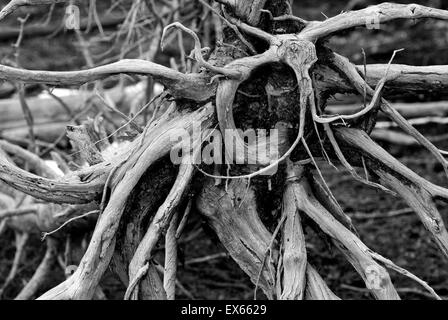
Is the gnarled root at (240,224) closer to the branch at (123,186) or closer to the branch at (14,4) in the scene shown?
the branch at (123,186)

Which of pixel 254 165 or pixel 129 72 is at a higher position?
pixel 129 72

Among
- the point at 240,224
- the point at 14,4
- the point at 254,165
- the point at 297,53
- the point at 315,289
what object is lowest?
the point at 315,289

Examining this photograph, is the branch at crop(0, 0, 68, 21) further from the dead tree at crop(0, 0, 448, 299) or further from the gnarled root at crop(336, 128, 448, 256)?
the gnarled root at crop(336, 128, 448, 256)

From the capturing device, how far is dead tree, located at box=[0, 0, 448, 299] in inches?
70.2

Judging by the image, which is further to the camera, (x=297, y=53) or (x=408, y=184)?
(x=408, y=184)

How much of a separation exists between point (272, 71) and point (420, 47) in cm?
327

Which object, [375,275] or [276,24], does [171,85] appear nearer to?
[276,24]

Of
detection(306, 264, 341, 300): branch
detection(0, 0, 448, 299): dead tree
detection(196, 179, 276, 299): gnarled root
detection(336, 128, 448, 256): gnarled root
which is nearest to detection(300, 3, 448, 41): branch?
detection(0, 0, 448, 299): dead tree

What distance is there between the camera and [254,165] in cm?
185

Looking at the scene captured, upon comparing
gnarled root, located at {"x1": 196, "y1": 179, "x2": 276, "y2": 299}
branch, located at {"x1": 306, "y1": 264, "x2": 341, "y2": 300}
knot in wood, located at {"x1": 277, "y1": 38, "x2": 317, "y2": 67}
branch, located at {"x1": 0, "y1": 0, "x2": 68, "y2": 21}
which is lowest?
branch, located at {"x1": 306, "y1": 264, "x2": 341, "y2": 300}

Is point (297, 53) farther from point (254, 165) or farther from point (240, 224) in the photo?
point (240, 224)

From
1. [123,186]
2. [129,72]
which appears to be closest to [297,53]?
[129,72]

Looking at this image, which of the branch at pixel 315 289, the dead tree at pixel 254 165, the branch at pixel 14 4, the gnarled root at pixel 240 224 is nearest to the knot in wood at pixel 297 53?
the dead tree at pixel 254 165

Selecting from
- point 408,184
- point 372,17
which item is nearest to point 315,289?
point 408,184
